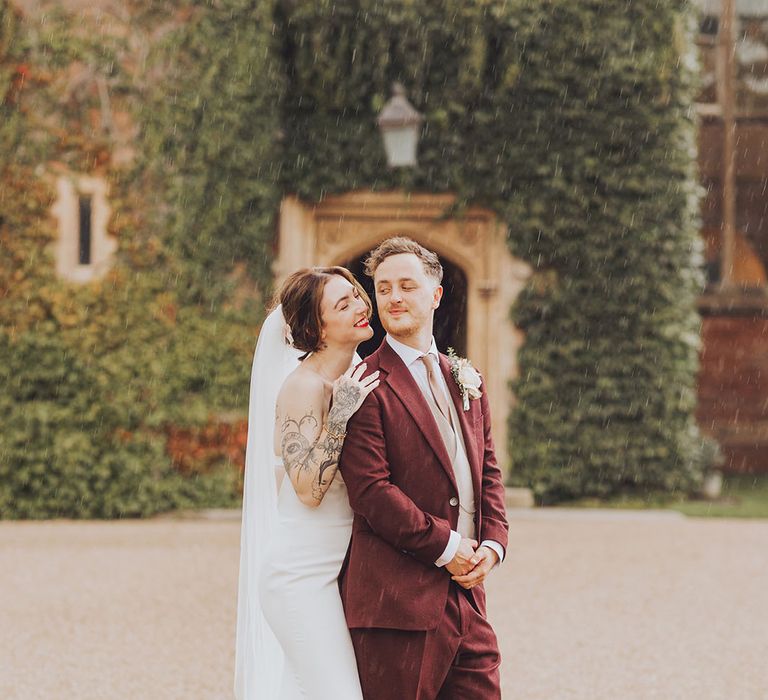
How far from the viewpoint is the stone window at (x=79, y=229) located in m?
8.91

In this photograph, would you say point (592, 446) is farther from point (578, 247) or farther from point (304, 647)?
point (304, 647)

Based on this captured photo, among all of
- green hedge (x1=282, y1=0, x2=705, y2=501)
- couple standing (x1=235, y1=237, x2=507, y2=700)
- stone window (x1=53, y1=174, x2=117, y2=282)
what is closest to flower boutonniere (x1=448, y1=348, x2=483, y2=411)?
couple standing (x1=235, y1=237, x2=507, y2=700)

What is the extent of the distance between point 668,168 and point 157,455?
5.21 m

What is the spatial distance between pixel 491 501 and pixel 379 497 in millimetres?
354

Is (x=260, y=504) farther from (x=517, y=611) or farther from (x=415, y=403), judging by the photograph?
(x=517, y=611)

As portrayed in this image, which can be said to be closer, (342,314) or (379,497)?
(379,497)

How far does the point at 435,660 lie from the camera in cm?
228

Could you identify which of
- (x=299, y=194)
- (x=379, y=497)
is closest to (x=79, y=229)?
(x=299, y=194)

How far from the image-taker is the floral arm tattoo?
230cm

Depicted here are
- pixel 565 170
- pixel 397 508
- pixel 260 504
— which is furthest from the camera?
pixel 565 170

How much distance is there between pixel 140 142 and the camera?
8.98 metres

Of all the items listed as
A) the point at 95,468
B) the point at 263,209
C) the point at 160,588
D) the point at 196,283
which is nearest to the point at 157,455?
the point at 95,468

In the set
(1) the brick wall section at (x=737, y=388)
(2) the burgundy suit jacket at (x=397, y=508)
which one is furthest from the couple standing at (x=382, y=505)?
(1) the brick wall section at (x=737, y=388)

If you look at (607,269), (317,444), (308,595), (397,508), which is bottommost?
(308,595)
